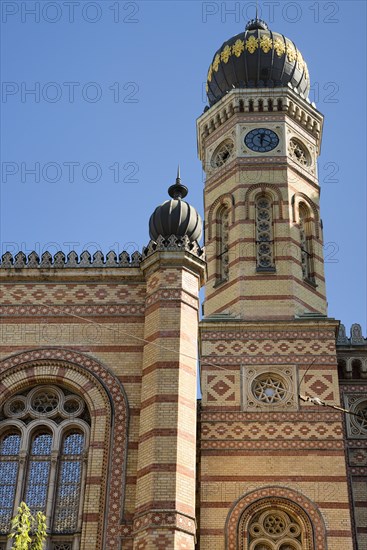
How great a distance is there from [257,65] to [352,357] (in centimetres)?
1012

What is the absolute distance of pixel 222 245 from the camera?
24922mm

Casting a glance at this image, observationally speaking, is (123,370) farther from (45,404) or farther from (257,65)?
(257,65)

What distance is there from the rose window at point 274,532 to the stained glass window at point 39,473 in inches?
191

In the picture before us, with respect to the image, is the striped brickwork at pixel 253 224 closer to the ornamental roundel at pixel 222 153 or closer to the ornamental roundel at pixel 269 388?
the ornamental roundel at pixel 222 153

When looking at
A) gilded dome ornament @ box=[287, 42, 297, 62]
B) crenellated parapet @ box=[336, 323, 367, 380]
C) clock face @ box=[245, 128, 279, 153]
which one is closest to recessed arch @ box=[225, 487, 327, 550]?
crenellated parapet @ box=[336, 323, 367, 380]

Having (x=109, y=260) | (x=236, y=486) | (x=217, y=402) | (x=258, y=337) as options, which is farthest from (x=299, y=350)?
(x=109, y=260)

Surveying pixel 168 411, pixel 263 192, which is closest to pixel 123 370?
pixel 168 411

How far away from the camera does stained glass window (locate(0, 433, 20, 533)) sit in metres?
16.7

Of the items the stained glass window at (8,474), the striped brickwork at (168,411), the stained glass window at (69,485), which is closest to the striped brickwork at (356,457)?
the striped brickwork at (168,411)

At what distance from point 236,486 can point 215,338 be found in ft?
12.6

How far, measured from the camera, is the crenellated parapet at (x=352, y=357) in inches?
889

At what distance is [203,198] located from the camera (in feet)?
85.9

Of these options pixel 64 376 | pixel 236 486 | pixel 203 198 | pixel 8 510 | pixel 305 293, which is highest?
pixel 203 198

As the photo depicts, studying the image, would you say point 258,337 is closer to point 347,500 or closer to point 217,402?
point 217,402
